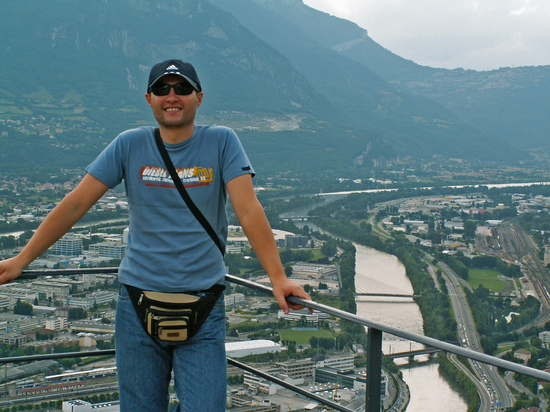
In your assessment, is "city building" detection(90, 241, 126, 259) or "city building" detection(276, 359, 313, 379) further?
"city building" detection(90, 241, 126, 259)

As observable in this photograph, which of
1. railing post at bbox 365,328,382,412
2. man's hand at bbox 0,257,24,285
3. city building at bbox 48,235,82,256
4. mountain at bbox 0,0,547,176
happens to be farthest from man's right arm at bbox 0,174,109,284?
mountain at bbox 0,0,547,176

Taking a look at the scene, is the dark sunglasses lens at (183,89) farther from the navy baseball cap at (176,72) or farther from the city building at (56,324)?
the city building at (56,324)

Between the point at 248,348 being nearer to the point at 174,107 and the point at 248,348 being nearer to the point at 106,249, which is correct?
the point at 174,107

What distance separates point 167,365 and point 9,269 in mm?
440

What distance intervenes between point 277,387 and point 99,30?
6351 cm

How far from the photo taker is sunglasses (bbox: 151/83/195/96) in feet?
4.57

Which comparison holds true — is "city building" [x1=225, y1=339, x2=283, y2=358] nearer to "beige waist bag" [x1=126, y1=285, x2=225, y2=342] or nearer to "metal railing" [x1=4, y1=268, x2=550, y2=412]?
"metal railing" [x1=4, y1=268, x2=550, y2=412]

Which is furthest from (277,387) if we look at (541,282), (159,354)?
(541,282)

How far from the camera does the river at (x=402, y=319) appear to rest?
130 cm

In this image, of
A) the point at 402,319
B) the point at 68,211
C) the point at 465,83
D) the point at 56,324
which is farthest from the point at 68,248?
the point at 465,83

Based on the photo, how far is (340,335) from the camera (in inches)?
105

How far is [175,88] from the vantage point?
1.39m

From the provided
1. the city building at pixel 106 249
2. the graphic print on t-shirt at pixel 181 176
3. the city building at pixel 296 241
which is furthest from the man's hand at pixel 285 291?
the city building at pixel 296 241

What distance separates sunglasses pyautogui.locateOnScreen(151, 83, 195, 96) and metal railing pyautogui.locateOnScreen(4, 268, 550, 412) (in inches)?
18.6
